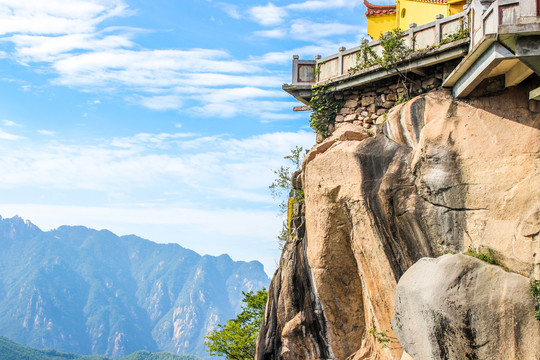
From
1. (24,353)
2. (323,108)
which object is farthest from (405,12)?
(24,353)

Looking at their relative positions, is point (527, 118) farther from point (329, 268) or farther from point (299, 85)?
point (299, 85)

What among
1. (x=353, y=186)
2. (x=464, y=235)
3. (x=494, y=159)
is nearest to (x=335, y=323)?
(x=353, y=186)

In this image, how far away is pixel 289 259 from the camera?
16.0m

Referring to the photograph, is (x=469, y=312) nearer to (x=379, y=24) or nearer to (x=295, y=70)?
(x=295, y=70)

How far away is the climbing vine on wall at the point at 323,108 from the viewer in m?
16.0

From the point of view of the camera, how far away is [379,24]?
71.1ft

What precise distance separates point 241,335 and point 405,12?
17171 millimetres

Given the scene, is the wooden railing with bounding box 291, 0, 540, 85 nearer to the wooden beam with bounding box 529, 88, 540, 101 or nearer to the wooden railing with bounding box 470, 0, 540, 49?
the wooden railing with bounding box 470, 0, 540, 49

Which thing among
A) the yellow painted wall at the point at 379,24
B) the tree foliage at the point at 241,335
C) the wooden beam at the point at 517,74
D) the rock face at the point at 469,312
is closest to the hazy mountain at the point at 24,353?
the tree foliage at the point at 241,335

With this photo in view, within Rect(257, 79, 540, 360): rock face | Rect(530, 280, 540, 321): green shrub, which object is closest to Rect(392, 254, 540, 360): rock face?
Rect(530, 280, 540, 321): green shrub

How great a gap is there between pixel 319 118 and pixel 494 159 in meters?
6.28

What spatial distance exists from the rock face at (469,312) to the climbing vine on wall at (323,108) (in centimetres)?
645

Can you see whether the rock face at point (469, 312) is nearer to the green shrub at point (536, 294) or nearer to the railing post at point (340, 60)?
the green shrub at point (536, 294)

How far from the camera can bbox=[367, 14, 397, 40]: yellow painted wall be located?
21344 mm
